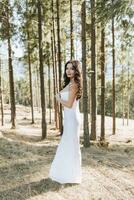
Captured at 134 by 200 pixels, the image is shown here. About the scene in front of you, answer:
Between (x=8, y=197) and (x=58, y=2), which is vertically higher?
(x=58, y=2)

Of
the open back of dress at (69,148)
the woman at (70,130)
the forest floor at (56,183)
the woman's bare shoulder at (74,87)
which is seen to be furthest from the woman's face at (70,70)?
the forest floor at (56,183)

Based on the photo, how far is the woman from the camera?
848 cm

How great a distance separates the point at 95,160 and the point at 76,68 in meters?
4.67

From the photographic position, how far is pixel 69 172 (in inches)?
344

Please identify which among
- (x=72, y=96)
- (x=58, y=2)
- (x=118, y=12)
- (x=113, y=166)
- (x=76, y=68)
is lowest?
(x=113, y=166)

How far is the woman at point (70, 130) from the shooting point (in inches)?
334

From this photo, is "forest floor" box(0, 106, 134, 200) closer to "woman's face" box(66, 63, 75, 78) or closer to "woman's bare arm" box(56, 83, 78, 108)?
"woman's bare arm" box(56, 83, 78, 108)

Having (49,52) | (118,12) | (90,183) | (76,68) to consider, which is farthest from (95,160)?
(49,52)

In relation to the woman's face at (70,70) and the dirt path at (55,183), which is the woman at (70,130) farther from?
the dirt path at (55,183)

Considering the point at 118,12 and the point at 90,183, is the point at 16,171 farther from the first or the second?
the point at 118,12

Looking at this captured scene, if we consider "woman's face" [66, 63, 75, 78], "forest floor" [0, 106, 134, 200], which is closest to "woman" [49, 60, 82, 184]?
"woman's face" [66, 63, 75, 78]

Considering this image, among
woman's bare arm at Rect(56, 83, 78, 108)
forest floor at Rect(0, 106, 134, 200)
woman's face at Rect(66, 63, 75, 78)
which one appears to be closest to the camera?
forest floor at Rect(0, 106, 134, 200)

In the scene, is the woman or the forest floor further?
the woman

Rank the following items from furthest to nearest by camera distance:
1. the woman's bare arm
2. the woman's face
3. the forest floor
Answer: the woman's face, the woman's bare arm, the forest floor
